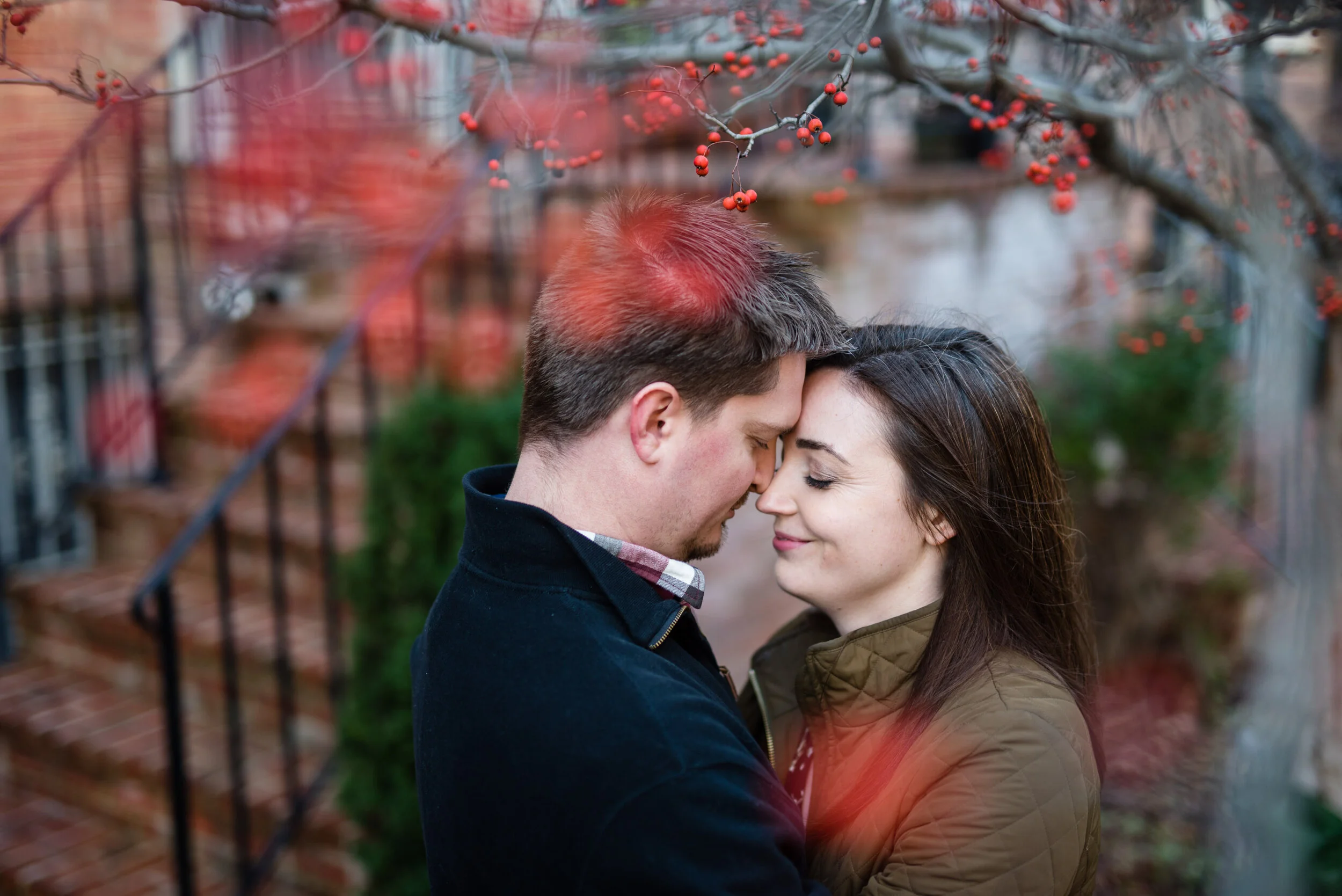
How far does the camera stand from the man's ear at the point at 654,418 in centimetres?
171

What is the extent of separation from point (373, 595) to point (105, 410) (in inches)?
114

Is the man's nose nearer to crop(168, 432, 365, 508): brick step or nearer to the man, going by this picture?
the man

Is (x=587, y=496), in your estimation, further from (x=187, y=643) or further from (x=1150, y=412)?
(x=1150, y=412)

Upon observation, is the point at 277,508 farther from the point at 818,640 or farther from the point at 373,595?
the point at 818,640

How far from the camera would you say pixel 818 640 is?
87.8 inches

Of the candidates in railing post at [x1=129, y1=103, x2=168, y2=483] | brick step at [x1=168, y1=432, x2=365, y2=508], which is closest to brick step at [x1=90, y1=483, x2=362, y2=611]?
brick step at [x1=168, y1=432, x2=365, y2=508]

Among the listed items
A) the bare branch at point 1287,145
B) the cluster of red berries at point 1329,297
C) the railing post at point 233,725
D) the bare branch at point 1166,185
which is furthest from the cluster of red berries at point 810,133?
the railing post at point 233,725

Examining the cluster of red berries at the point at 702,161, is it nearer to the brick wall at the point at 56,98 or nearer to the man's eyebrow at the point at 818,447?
the man's eyebrow at the point at 818,447

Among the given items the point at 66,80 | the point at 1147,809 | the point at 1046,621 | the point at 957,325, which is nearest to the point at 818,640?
the point at 1046,621

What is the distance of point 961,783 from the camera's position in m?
1.71

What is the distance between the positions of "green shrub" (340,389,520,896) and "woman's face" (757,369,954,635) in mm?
1449

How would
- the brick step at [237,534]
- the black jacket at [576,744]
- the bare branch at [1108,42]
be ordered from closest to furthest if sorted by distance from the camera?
the black jacket at [576,744]
the bare branch at [1108,42]
the brick step at [237,534]

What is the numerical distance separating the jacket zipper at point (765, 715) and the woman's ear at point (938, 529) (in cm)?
49

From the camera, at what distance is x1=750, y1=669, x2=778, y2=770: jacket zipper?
210cm
